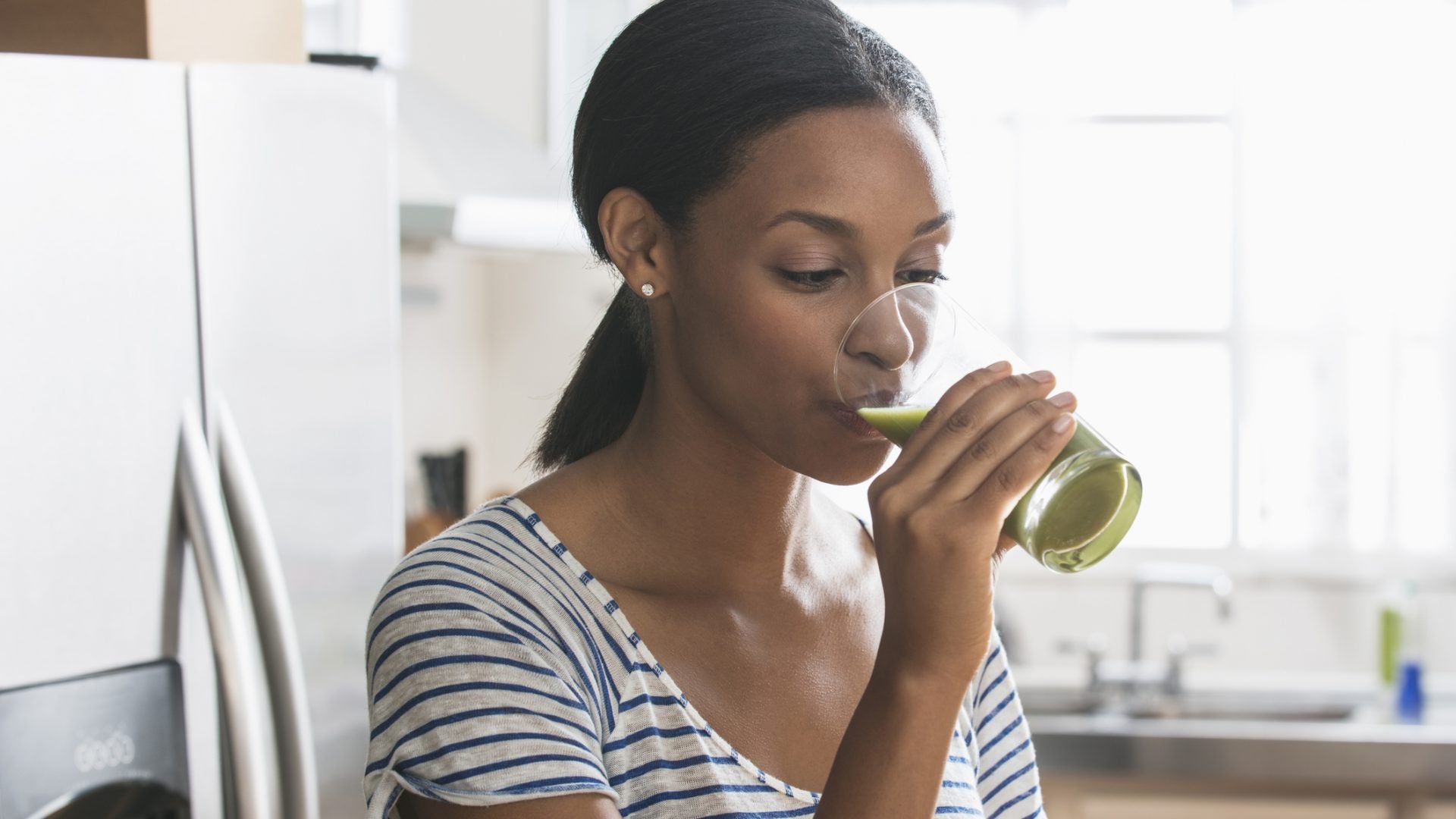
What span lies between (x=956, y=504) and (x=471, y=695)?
0.28 m

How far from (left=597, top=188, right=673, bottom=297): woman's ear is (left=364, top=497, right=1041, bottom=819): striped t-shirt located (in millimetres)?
165

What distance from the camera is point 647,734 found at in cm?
84

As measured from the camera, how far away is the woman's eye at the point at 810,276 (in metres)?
0.81

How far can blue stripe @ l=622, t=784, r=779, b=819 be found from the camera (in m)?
0.82

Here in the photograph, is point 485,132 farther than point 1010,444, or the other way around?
point 485,132

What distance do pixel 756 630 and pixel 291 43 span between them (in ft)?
2.46

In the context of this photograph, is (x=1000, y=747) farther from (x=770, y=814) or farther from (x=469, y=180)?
(x=469, y=180)

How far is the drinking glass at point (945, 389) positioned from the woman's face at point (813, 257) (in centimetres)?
2

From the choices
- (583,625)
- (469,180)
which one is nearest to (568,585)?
(583,625)

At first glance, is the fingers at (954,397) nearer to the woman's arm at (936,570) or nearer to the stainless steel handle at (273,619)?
the woman's arm at (936,570)

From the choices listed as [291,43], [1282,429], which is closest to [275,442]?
[291,43]

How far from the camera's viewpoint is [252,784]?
41.8 inches

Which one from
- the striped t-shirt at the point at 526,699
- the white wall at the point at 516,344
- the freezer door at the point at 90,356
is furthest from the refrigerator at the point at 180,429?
the white wall at the point at 516,344

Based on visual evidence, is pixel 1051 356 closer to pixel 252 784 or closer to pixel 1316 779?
pixel 1316 779
